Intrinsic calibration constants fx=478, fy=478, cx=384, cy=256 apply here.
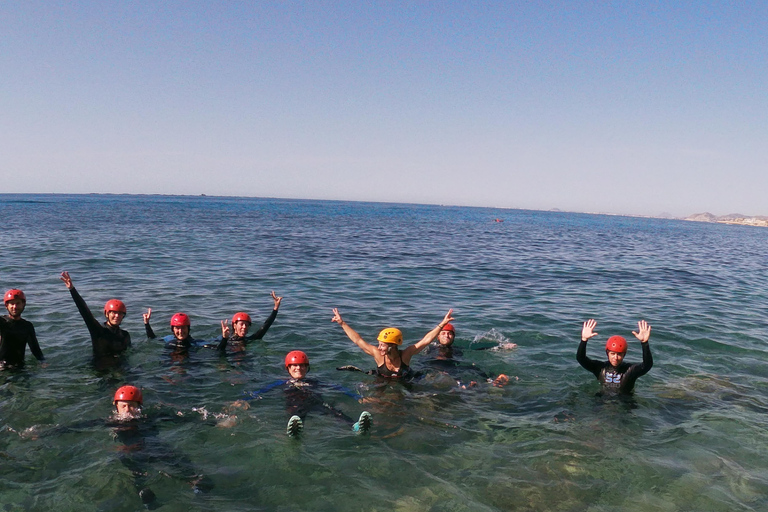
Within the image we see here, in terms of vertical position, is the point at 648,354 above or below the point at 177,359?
above

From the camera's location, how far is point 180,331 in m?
11.6

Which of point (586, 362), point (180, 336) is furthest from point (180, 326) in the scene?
point (586, 362)

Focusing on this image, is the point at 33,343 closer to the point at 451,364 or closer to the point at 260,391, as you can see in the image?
the point at 260,391

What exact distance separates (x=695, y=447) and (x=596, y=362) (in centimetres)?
226

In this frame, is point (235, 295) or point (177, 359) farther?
point (235, 295)

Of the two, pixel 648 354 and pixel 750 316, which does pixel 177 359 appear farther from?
pixel 750 316

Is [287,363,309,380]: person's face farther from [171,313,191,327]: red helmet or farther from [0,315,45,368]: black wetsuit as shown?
[0,315,45,368]: black wetsuit

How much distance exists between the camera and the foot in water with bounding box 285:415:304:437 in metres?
8.15

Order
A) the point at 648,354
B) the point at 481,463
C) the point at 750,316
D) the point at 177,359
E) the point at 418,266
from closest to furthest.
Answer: the point at 481,463
the point at 648,354
the point at 177,359
the point at 750,316
the point at 418,266

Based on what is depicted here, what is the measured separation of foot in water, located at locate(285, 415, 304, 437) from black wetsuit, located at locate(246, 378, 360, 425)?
719 millimetres

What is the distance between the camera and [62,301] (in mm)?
17062

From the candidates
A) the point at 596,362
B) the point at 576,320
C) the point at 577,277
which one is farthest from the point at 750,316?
the point at 596,362

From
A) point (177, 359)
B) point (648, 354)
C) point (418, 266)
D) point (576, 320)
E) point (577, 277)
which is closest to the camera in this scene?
point (648, 354)

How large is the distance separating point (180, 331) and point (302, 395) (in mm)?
3993
